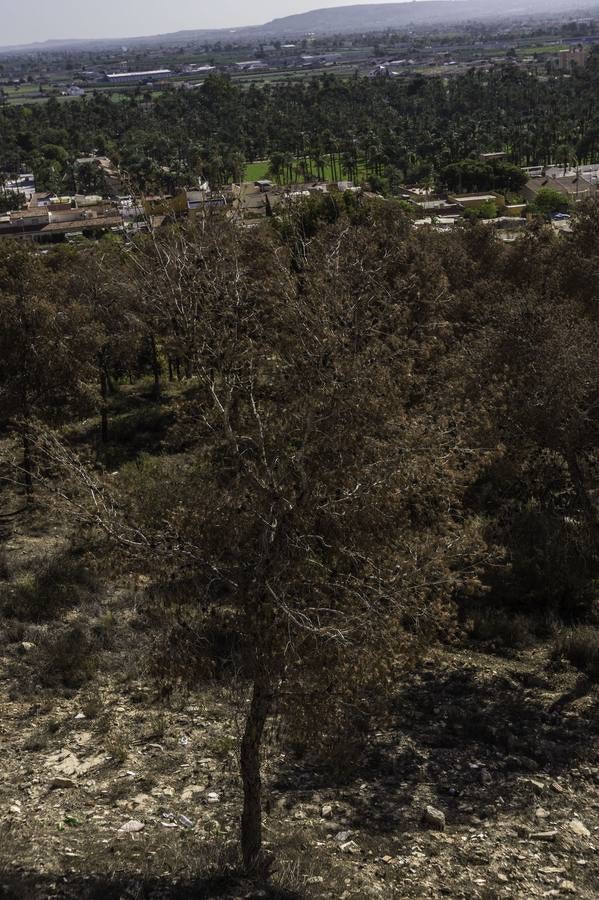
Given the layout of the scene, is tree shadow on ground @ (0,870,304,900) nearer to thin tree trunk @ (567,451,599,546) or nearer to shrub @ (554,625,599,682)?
shrub @ (554,625,599,682)

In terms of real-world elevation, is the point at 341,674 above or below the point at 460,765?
above

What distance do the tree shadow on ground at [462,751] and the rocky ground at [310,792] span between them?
2cm

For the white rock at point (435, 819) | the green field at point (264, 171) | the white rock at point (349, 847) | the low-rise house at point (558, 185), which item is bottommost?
the white rock at point (435, 819)

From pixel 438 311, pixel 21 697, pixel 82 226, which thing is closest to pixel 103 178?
pixel 82 226

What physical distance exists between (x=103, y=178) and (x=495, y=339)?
2897 inches

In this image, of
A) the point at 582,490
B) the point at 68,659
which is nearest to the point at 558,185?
the point at 582,490

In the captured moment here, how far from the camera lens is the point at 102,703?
8523 mm

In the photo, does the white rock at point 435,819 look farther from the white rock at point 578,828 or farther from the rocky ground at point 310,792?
the white rock at point 578,828

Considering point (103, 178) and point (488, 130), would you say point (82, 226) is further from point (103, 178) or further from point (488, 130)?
point (488, 130)

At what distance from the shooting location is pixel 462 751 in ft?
25.8

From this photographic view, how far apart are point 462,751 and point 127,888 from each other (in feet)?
10.6

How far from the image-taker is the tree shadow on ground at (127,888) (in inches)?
231

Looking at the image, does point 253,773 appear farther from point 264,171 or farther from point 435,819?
point 264,171

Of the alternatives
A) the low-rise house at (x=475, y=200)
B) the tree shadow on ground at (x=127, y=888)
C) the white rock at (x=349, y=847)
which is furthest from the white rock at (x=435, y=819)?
the low-rise house at (x=475, y=200)
